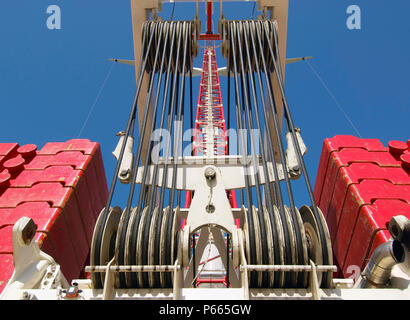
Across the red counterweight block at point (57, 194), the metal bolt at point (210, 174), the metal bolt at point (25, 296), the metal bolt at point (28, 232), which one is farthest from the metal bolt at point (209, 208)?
the red counterweight block at point (57, 194)

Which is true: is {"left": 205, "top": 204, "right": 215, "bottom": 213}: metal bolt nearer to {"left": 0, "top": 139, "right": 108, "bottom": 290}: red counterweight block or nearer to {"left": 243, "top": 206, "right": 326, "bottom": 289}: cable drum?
{"left": 243, "top": 206, "right": 326, "bottom": 289}: cable drum

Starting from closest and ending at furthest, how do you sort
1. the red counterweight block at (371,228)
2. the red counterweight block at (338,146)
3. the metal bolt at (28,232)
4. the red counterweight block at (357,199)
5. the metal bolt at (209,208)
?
the metal bolt at (28,232)
the metal bolt at (209,208)
the red counterweight block at (371,228)
the red counterweight block at (357,199)
the red counterweight block at (338,146)

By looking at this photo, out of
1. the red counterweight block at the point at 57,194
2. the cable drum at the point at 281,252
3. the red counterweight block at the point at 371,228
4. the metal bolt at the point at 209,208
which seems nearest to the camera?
the cable drum at the point at 281,252

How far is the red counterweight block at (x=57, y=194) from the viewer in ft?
21.3

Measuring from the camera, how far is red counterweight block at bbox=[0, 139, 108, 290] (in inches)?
256

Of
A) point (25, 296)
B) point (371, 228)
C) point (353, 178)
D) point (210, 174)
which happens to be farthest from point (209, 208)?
point (353, 178)

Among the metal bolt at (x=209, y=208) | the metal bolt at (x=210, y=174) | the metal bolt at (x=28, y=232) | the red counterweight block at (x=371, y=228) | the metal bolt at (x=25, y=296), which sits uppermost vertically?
the metal bolt at (x=210, y=174)

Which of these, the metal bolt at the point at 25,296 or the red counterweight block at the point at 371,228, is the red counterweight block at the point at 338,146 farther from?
the metal bolt at the point at 25,296

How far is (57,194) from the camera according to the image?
279 inches

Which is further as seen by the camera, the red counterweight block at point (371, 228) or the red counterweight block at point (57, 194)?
the red counterweight block at point (57, 194)

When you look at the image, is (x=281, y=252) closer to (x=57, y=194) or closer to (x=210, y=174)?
(x=210, y=174)

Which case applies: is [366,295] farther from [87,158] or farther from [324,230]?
[87,158]
